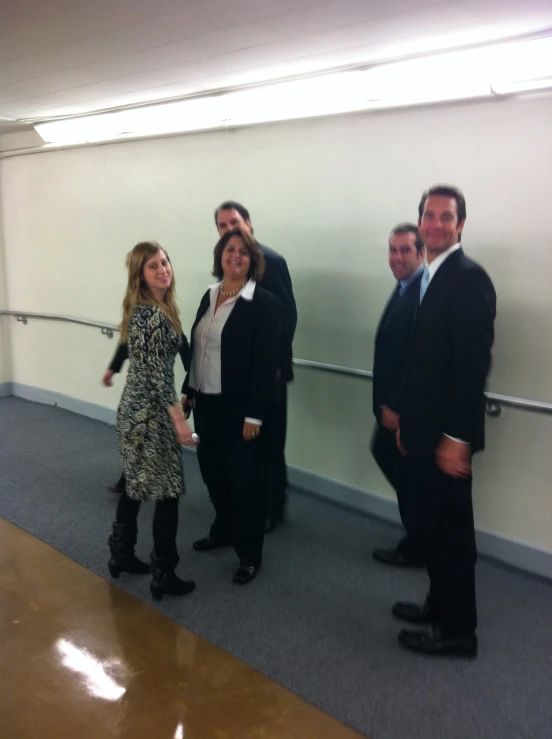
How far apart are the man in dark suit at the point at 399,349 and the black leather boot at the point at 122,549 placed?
1.25 metres

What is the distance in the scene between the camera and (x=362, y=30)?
2234mm

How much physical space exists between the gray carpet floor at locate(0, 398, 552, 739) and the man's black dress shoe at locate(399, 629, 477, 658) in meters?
0.03

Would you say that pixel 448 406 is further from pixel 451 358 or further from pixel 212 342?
pixel 212 342

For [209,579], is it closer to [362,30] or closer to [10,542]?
[10,542]

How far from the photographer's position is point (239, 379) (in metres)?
2.61

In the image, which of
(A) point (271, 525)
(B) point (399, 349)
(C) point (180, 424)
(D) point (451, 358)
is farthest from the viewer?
(A) point (271, 525)

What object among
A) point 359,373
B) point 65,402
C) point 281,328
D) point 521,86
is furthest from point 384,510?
point 65,402

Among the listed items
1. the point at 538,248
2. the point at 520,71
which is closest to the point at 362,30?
the point at 520,71

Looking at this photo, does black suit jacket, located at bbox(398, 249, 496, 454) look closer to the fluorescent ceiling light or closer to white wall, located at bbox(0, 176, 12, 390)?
the fluorescent ceiling light

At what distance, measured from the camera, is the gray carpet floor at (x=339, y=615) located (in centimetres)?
201

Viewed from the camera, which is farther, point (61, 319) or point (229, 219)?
point (61, 319)

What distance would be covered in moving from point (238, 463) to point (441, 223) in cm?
133

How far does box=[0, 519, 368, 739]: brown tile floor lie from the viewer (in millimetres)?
1917

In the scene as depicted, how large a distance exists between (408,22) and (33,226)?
14.4 feet
